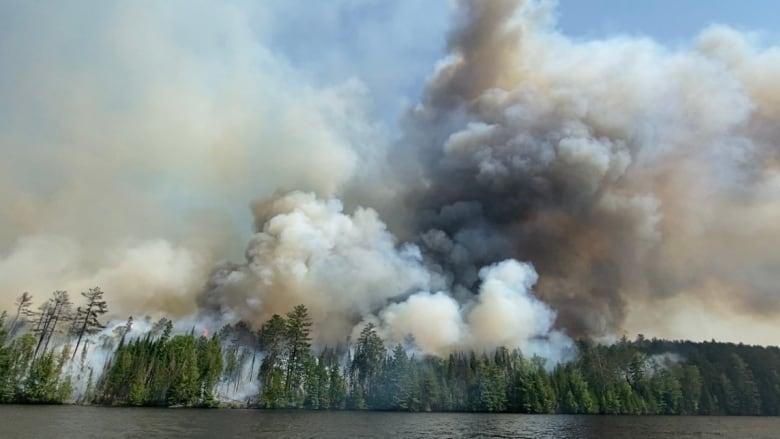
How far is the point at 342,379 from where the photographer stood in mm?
152625

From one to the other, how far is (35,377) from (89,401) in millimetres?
23320

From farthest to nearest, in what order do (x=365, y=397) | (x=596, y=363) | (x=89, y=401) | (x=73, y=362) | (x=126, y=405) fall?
(x=596, y=363) < (x=73, y=362) < (x=365, y=397) < (x=89, y=401) < (x=126, y=405)

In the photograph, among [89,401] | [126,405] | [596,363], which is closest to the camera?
[126,405]

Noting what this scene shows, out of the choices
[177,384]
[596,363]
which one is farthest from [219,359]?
[596,363]

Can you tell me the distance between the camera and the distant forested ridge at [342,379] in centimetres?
13600

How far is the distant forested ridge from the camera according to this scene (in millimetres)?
136000

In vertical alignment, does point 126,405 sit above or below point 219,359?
below

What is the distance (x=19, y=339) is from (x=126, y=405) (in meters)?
39.4

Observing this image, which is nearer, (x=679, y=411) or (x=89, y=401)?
(x=89, y=401)

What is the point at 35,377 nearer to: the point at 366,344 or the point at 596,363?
the point at 366,344

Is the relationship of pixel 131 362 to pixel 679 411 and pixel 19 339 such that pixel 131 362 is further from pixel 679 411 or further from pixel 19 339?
pixel 679 411

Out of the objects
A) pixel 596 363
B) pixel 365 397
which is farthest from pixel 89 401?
pixel 596 363

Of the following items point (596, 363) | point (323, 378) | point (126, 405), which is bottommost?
point (126, 405)

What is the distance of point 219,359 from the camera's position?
146m
